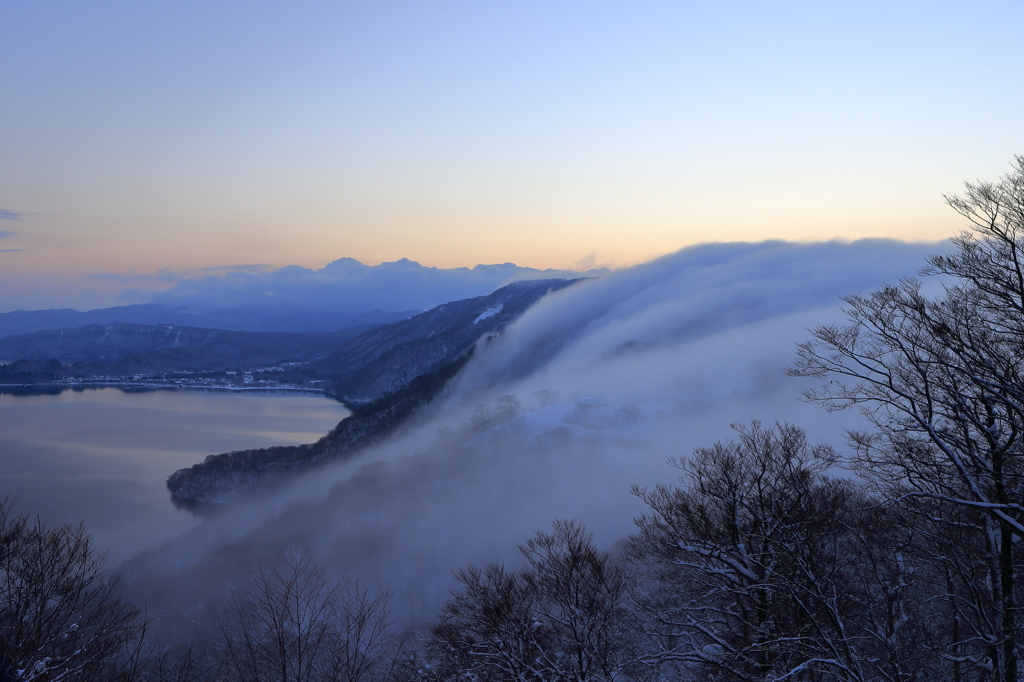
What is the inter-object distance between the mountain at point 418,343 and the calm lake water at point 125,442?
34.5 ft

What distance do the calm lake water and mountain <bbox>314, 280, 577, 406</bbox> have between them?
10513 mm

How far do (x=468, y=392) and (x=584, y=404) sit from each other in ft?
88.1

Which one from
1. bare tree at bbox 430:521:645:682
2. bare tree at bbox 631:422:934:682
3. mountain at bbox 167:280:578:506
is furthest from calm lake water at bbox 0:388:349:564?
bare tree at bbox 631:422:934:682

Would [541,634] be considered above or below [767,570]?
below

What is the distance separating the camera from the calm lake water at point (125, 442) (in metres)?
46.1

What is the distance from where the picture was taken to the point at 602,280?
498 ft

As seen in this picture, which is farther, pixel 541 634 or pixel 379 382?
pixel 379 382

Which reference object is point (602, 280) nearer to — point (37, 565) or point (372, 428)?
point (372, 428)

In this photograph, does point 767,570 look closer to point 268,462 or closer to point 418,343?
point 268,462

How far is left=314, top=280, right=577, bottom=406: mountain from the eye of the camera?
412ft

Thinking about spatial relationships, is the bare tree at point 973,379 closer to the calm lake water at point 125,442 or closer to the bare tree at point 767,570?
the bare tree at point 767,570

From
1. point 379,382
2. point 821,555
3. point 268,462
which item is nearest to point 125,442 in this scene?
point 268,462

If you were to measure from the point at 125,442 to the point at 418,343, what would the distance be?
67701mm

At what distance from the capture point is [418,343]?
135 m
